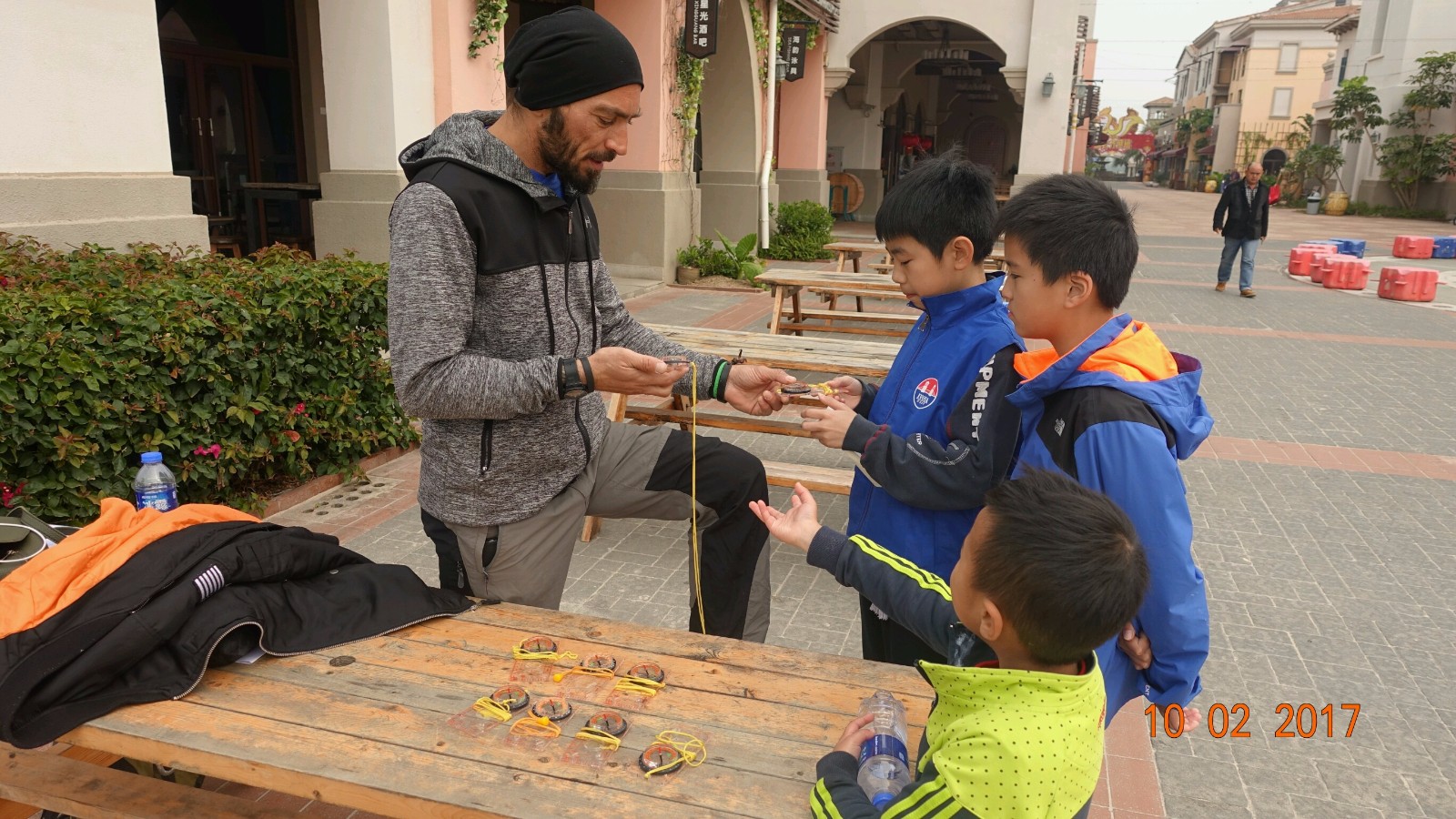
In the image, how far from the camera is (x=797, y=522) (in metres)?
1.99

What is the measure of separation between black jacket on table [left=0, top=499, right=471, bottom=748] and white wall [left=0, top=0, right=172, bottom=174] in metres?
3.89

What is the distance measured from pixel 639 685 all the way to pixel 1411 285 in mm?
15447

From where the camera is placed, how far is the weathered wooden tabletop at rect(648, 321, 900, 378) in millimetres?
5023

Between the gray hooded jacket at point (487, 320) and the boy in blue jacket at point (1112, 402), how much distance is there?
1.07 metres

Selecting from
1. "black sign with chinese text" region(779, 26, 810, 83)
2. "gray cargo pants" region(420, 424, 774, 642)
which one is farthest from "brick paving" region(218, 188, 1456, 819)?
"black sign with chinese text" region(779, 26, 810, 83)

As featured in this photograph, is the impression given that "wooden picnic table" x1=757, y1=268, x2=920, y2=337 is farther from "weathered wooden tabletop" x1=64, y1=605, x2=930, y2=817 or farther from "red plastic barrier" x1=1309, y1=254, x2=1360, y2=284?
"red plastic barrier" x1=1309, y1=254, x2=1360, y2=284

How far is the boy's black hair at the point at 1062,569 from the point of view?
4.74ft

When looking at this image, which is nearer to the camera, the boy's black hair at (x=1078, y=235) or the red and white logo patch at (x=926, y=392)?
the boy's black hair at (x=1078, y=235)

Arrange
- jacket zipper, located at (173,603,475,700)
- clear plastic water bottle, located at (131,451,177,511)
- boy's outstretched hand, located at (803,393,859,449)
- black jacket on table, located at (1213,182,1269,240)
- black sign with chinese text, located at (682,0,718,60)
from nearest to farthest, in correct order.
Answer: jacket zipper, located at (173,603,475,700) → boy's outstretched hand, located at (803,393,859,449) → clear plastic water bottle, located at (131,451,177,511) → black sign with chinese text, located at (682,0,718,60) → black jacket on table, located at (1213,182,1269,240)

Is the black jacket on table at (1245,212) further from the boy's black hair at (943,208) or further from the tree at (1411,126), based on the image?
the tree at (1411,126)

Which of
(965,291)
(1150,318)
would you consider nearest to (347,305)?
(965,291)

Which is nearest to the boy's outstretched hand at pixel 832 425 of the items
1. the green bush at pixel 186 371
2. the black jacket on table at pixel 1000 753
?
the black jacket on table at pixel 1000 753

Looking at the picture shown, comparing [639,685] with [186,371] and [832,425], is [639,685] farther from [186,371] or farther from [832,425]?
[186,371]

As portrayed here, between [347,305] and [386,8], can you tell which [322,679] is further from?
[386,8]
